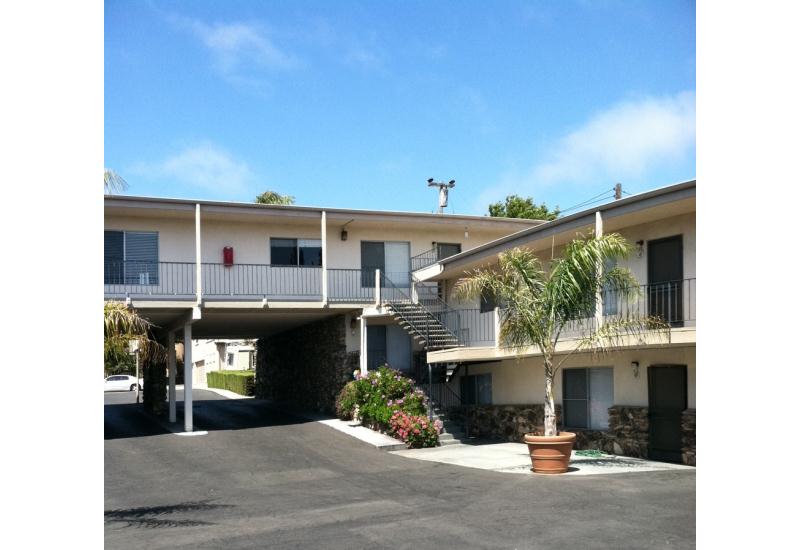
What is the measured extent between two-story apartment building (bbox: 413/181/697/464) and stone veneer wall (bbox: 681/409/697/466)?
0.06 feet

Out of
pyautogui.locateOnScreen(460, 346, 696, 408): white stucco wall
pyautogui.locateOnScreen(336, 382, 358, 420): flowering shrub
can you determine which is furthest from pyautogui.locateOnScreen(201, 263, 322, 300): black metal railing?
pyautogui.locateOnScreen(460, 346, 696, 408): white stucco wall

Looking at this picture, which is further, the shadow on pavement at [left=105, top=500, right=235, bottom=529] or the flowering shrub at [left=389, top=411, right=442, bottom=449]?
the flowering shrub at [left=389, top=411, right=442, bottom=449]

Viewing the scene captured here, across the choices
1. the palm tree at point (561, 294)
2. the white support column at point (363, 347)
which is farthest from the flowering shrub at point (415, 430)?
the palm tree at point (561, 294)

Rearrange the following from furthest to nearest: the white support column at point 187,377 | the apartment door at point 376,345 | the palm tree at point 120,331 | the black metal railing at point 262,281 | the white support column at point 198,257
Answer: the apartment door at point 376,345 → the black metal railing at point 262,281 → the white support column at point 187,377 → the white support column at point 198,257 → the palm tree at point 120,331

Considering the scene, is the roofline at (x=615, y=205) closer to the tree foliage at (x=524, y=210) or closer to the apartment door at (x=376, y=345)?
the apartment door at (x=376, y=345)

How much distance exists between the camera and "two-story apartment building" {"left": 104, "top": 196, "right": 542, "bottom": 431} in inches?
835

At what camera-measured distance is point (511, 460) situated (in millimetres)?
15852

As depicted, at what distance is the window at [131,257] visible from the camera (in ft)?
69.4

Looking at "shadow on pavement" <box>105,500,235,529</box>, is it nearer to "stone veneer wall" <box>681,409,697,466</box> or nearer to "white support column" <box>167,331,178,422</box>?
"stone veneer wall" <box>681,409,697,466</box>

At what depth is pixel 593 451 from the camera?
1669cm

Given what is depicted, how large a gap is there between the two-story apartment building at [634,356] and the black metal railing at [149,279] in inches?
287
